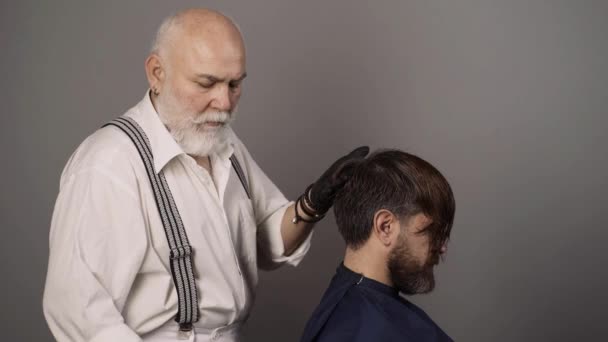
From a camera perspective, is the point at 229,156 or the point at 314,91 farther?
the point at 314,91

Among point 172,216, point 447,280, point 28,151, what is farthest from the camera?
point 447,280

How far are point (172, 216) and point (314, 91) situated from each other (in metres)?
1.32

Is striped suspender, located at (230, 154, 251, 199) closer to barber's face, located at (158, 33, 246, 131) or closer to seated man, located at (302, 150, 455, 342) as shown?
barber's face, located at (158, 33, 246, 131)

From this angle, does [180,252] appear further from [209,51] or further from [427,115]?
[427,115]

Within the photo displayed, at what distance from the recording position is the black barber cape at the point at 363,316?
1.88m

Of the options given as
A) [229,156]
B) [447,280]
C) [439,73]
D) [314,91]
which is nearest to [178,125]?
[229,156]

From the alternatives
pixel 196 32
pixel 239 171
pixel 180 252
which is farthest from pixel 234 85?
pixel 180 252

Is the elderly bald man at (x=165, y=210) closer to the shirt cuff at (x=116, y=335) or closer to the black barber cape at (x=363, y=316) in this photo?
the shirt cuff at (x=116, y=335)

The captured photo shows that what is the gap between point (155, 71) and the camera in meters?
2.04

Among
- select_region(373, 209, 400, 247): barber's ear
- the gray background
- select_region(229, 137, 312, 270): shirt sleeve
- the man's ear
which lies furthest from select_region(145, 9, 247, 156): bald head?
the gray background

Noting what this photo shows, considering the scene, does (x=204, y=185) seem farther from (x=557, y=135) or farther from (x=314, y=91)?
(x=557, y=135)

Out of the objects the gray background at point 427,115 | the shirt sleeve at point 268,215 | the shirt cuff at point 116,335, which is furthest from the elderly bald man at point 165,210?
the gray background at point 427,115

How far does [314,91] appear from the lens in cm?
309

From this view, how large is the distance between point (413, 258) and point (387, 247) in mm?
79
